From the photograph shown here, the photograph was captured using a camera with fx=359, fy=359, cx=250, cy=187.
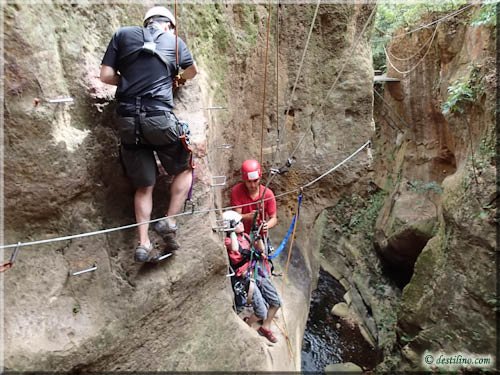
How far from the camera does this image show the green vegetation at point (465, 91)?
21.5ft

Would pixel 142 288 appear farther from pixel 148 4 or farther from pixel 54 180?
pixel 148 4

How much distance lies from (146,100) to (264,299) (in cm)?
256

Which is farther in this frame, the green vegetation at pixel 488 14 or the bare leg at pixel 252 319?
the green vegetation at pixel 488 14

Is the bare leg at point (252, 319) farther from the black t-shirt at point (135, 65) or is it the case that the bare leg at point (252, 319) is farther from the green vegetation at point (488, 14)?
the green vegetation at point (488, 14)

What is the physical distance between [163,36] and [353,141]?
10.6 feet

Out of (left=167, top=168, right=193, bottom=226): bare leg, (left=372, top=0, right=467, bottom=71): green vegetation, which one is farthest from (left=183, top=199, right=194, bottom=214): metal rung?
(left=372, top=0, right=467, bottom=71): green vegetation

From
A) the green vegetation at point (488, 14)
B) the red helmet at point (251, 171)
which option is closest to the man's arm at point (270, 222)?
the red helmet at point (251, 171)

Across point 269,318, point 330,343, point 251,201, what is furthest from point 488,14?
point 330,343

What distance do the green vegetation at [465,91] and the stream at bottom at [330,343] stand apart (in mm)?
6001

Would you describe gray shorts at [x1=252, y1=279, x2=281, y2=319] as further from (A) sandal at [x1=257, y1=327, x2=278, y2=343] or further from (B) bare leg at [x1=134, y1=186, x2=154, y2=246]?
(B) bare leg at [x1=134, y1=186, x2=154, y2=246]

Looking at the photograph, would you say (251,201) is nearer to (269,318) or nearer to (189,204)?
(189,204)

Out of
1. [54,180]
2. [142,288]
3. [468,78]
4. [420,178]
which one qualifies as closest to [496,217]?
[468,78]

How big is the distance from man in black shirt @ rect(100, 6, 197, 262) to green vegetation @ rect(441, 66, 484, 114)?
599 cm

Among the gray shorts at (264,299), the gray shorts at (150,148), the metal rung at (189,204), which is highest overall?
the gray shorts at (150,148)
